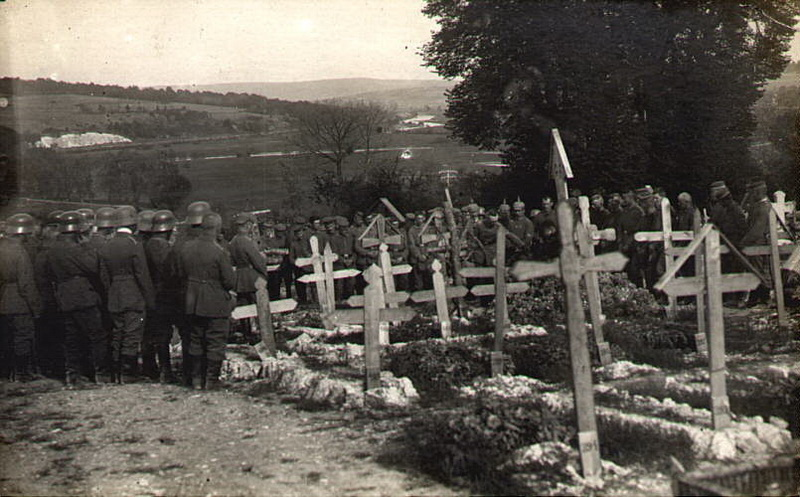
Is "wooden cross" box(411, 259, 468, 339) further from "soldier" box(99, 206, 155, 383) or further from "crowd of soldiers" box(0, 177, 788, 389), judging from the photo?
"soldier" box(99, 206, 155, 383)

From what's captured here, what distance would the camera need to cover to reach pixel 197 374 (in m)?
9.32

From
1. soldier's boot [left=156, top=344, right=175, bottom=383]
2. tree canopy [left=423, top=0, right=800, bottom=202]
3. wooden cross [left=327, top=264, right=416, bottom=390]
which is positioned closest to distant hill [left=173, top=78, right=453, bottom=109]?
tree canopy [left=423, top=0, right=800, bottom=202]

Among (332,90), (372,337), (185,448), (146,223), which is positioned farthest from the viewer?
(332,90)

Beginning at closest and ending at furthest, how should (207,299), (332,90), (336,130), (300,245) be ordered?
(207,299), (300,245), (336,130), (332,90)

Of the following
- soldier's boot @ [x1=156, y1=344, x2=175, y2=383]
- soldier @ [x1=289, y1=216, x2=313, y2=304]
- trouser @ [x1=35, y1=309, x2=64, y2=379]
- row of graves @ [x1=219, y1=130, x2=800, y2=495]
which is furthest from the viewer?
soldier @ [x1=289, y1=216, x2=313, y2=304]

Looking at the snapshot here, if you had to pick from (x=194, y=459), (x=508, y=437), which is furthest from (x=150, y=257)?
(x=508, y=437)

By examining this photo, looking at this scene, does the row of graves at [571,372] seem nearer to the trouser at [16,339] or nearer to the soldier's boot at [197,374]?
the soldier's boot at [197,374]

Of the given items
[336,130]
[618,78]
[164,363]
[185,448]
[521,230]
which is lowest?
[185,448]

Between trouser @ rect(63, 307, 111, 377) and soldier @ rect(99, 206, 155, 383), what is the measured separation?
0.22 m

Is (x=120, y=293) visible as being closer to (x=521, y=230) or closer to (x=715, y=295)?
(x=715, y=295)

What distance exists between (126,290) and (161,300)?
51cm

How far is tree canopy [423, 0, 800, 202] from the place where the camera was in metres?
22.3

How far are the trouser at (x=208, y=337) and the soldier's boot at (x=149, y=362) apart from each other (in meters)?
1.13

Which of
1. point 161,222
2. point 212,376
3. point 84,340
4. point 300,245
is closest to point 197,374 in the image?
point 212,376
